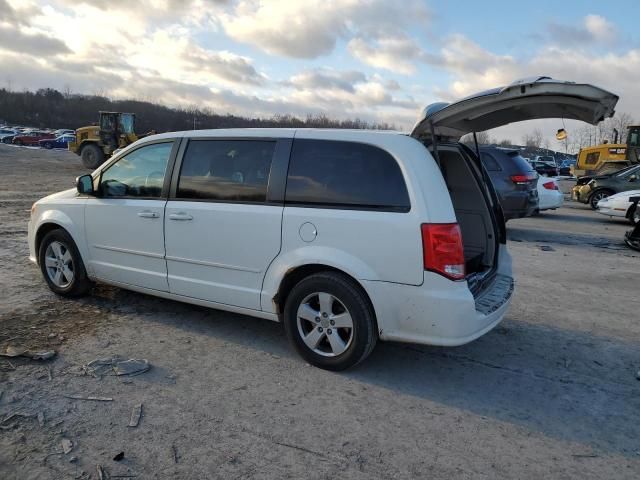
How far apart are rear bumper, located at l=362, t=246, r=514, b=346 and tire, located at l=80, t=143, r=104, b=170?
89.6 ft

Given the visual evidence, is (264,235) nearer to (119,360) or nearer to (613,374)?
(119,360)

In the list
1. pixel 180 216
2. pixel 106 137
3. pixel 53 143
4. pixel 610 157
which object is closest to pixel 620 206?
pixel 180 216

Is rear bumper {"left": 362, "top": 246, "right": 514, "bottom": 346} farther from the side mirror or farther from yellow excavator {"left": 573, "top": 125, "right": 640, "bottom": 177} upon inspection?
yellow excavator {"left": 573, "top": 125, "right": 640, "bottom": 177}

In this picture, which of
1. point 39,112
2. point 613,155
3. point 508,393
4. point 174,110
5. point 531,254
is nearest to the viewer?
point 508,393

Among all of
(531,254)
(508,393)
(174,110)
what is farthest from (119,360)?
(174,110)

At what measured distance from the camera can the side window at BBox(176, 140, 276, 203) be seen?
425cm

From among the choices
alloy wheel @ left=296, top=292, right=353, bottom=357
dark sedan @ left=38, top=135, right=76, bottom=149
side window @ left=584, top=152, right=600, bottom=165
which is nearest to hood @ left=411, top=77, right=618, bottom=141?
alloy wheel @ left=296, top=292, right=353, bottom=357

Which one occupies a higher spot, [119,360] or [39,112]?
[39,112]

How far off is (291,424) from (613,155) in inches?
1056

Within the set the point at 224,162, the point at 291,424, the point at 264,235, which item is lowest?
the point at 291,424

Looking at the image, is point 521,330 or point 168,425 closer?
point 168,425

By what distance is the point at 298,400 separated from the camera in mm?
3539

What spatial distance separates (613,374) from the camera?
13.6 ft

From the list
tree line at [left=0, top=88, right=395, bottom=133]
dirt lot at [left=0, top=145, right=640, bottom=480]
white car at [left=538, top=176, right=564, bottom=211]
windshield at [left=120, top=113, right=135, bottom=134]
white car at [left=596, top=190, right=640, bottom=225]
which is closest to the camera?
dirt lot at [left=0, top=145, right=640, bottom=480]
